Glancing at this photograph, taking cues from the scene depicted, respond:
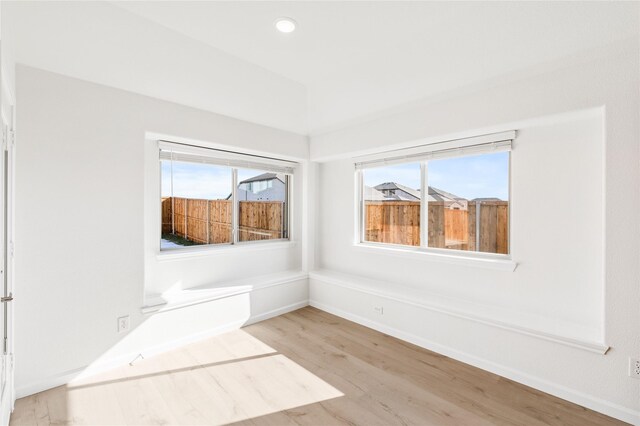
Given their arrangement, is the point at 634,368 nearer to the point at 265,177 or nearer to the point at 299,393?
the point at 299,393

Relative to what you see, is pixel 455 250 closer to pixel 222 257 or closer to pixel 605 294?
pixel 605 294

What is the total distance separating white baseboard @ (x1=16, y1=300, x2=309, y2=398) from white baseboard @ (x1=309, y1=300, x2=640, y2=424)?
1353 mm

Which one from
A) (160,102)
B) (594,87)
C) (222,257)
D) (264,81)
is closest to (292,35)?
(264,81)

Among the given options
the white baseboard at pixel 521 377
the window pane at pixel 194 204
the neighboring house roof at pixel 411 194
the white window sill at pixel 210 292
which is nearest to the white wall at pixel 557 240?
the white baseboard at pixel 521 377

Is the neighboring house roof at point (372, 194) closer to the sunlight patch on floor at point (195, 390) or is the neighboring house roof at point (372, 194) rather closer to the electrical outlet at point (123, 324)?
the sunlight patch on floor at point (195, 390)

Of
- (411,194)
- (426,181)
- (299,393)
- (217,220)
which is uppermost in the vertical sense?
(426,181)

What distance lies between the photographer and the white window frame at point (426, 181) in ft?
8.76

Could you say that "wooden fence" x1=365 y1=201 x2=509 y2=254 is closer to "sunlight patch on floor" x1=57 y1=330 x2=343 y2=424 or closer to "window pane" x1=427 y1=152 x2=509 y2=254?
"window pane" x1=427 y1=152 x2=509 y2=254

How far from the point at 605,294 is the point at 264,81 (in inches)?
129

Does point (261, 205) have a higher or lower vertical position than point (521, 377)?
higher

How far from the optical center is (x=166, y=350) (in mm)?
2789

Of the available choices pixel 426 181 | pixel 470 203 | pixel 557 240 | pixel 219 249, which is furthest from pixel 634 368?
pixel 219 249

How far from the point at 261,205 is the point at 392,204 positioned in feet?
5.68

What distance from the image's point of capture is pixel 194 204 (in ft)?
11.0
